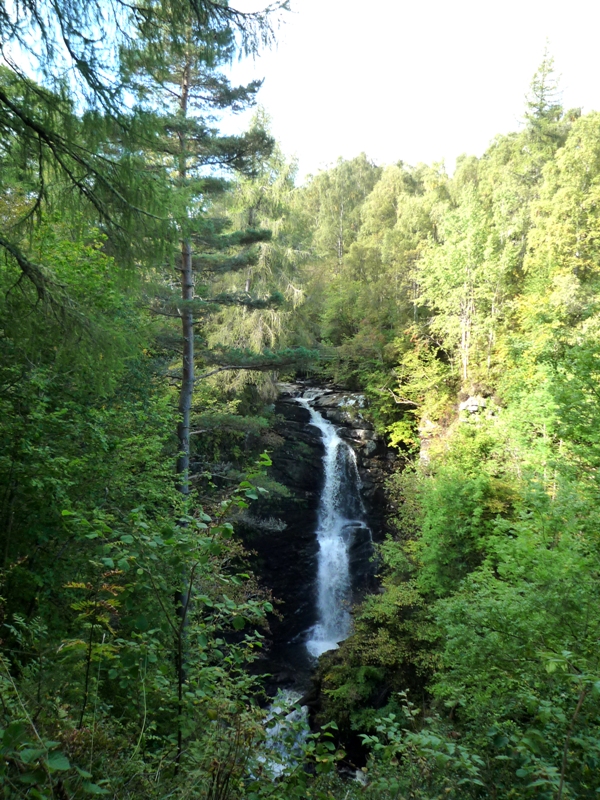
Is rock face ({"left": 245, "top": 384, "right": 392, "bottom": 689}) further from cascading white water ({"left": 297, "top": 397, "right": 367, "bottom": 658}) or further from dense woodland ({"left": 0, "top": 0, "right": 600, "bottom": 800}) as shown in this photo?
dense woodland ({"left": 0, "top": 0, "right": 600, "bottom": 800})

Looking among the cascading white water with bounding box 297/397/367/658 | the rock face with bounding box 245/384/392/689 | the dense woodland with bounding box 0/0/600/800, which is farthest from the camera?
the cascading white water with bounding box 297/397/367/658

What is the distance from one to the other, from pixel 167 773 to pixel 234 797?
0.34 meters

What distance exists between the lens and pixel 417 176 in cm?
3547

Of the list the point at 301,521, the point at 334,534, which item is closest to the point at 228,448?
the point at 301,521

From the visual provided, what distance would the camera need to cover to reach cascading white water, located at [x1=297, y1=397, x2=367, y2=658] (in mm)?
13352

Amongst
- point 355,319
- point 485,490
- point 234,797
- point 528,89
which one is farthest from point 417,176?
point 234,797

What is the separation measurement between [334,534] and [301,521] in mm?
1282

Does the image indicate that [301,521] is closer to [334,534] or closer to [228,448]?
[334,534]

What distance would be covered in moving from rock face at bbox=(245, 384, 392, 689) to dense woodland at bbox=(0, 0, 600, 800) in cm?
95

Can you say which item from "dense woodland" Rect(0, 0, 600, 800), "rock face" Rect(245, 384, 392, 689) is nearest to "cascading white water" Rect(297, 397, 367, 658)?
"rock face" Rect(245, 384, 392, 689)

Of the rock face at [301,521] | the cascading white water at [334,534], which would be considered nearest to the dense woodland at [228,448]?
the rock face at [301,521]

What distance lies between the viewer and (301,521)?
16281mm

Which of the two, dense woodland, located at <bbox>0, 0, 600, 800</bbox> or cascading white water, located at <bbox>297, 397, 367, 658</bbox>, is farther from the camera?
cascading white water, located at <bbox>297, 397, 367, 658</bbox>

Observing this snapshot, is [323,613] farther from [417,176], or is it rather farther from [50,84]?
[417,176]
